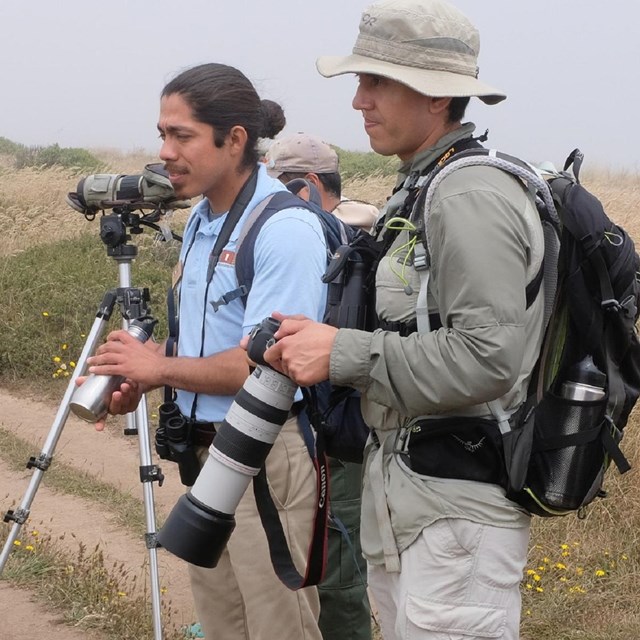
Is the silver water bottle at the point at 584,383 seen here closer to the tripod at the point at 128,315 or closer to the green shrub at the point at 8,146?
the tripod at the point at 128,315

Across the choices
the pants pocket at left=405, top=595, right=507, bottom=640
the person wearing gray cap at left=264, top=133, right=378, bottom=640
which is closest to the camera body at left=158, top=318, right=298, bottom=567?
the pants pocket at left=405, top=595, right=507, bottom=640

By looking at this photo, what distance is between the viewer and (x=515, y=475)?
1.78 m

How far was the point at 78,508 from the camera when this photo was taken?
5.00m

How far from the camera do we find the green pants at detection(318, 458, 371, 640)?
9.95 ft

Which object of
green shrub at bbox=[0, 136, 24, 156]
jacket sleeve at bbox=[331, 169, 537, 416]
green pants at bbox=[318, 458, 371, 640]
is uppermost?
jacket sleeve at bbox=[331, 169, 537, 416]

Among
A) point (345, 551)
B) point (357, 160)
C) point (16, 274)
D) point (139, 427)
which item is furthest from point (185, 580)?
point (357, 160)

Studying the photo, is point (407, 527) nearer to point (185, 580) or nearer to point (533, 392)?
point (533, 392)

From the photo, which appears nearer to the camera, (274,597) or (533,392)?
(533,392)

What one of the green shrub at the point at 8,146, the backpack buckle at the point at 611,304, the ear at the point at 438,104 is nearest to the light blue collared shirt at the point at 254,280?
the ear at the point at 438,104

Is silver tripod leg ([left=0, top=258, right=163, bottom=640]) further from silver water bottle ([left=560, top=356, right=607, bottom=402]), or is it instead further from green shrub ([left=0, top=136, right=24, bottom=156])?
green shrub ([left=0, top=136, right=24, bottom=156])

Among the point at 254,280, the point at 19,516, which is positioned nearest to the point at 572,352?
the point at 254,280

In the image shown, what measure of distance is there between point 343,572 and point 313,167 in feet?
5.20

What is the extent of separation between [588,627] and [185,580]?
1.63 metres

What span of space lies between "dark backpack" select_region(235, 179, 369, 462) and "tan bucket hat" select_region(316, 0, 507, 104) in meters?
0.32
